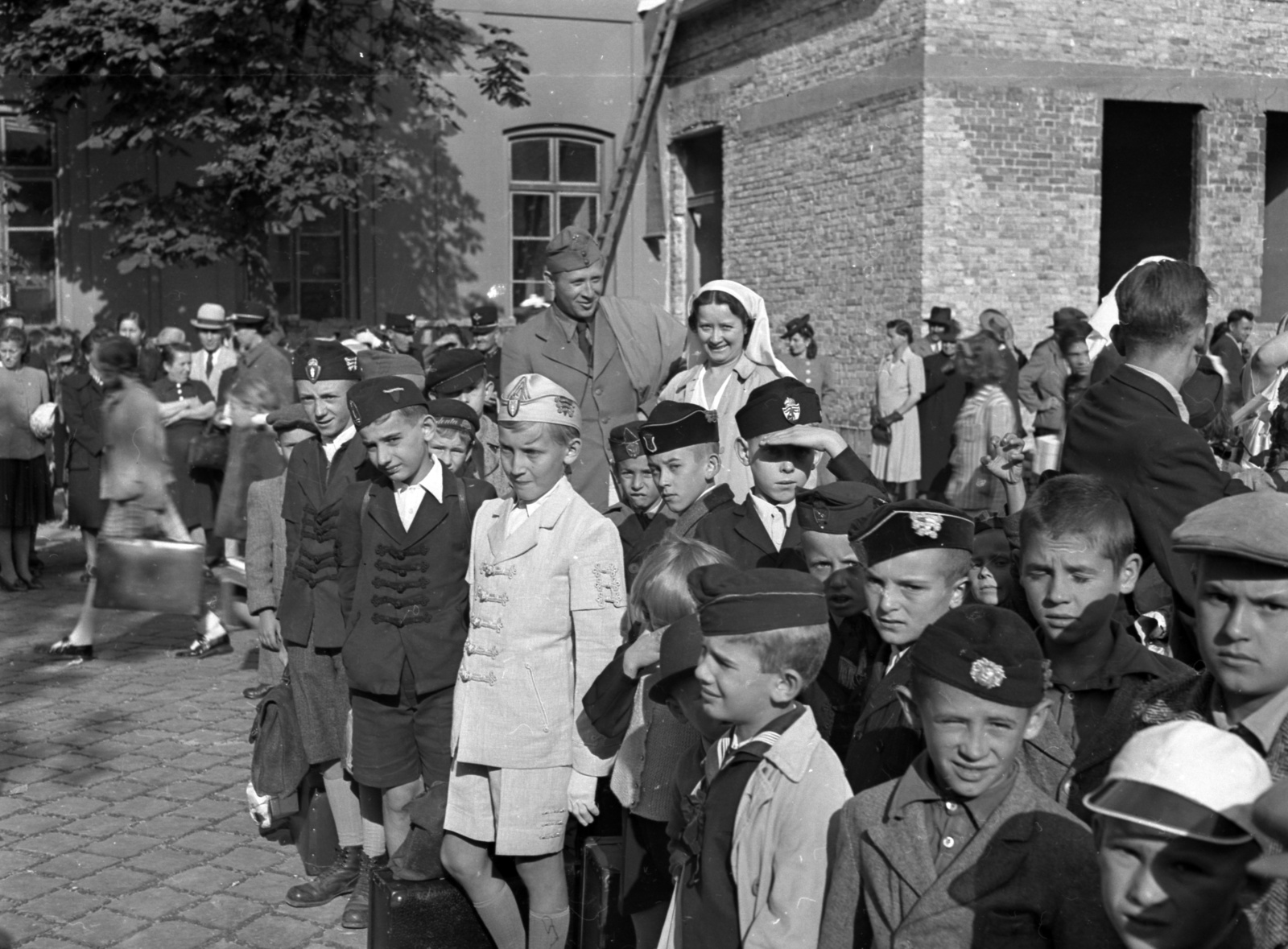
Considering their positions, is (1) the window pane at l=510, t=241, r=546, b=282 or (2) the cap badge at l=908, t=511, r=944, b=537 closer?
(2) the cap badge at l=908, t=511, r=944, b=537

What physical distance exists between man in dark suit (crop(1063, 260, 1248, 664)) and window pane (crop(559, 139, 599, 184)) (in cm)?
1811

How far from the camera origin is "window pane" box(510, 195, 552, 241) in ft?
69.3

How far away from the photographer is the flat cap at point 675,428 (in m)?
4.68

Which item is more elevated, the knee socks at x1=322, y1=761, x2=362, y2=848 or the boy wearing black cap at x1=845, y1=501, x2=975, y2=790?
the boy wearing black cap at x1=845, y1=501, x2=975, y2=790

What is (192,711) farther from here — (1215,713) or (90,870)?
(1215,713)

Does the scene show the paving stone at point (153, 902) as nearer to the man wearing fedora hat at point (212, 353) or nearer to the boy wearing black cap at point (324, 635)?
the boy wearing black cap at point (324, 635)

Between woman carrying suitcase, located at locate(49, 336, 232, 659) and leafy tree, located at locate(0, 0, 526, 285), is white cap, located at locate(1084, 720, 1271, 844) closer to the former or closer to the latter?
woman carrying suitcase, located at locate(49, 336, 232, 659)

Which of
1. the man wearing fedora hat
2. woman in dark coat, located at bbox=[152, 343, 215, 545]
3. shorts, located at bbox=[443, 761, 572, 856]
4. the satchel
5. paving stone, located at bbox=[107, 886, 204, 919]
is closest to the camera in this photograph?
shorts, located at bbox=[443, 761, 572, 856]

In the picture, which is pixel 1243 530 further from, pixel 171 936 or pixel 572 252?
pixel 572 252

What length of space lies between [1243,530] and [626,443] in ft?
9.40

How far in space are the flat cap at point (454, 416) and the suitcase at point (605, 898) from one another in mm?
2343

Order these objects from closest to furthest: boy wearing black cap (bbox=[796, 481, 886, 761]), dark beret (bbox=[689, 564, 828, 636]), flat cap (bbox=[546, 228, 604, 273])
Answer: dark beret (bbox=[689, 564, 828, 636])
boy wearing black cap (bbox=[796, 481, 886, 761])
flat cap (bbox=[546, 228, 604, 273])

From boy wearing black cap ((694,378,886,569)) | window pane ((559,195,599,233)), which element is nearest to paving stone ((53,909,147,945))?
boy wearing black cap ((694,378,886,569))

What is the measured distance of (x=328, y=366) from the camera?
5793 millimetres
